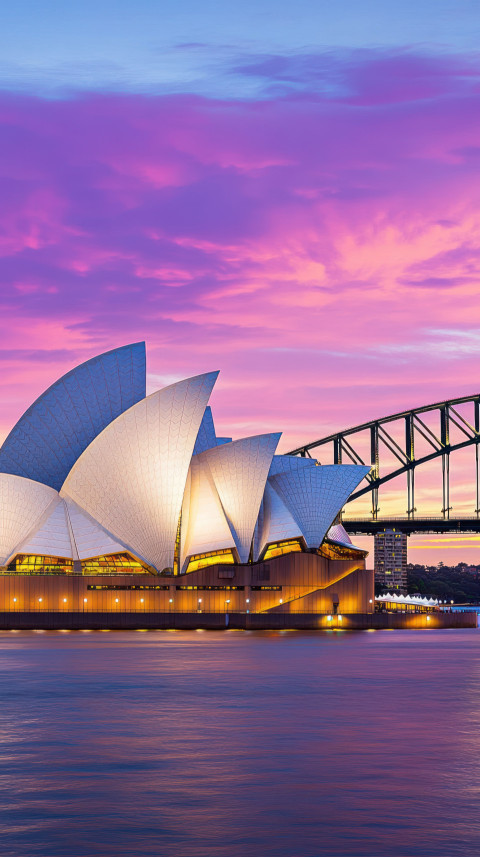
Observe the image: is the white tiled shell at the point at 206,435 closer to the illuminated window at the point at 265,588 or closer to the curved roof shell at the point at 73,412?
the curved roof shell at the point at 73,412

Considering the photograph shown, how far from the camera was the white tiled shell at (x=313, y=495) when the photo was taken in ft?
329

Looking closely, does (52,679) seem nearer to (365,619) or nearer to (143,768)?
(143,768)

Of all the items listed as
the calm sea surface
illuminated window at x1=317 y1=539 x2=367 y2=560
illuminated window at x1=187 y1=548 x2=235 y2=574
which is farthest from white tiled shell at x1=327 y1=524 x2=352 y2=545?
the calm sea surface

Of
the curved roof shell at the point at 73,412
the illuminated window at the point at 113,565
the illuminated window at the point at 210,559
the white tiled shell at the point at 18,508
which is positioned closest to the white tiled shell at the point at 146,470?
the illuminated window at the point at 113,565

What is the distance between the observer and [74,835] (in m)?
18.5

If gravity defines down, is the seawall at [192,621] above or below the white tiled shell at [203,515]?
below

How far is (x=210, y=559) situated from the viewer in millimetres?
97875

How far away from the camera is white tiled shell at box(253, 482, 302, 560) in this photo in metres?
97.8

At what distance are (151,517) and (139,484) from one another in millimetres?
3395

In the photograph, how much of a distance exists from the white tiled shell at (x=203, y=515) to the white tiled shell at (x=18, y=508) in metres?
11.1

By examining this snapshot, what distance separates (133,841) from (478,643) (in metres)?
73.0

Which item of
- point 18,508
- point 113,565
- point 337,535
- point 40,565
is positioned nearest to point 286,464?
point 337,535

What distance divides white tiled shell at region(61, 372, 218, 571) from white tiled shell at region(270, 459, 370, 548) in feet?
40.7

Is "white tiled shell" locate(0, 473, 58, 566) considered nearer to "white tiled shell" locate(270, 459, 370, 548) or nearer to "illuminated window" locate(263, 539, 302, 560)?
"illuminated window" locate(263, 539, 302, 560)
